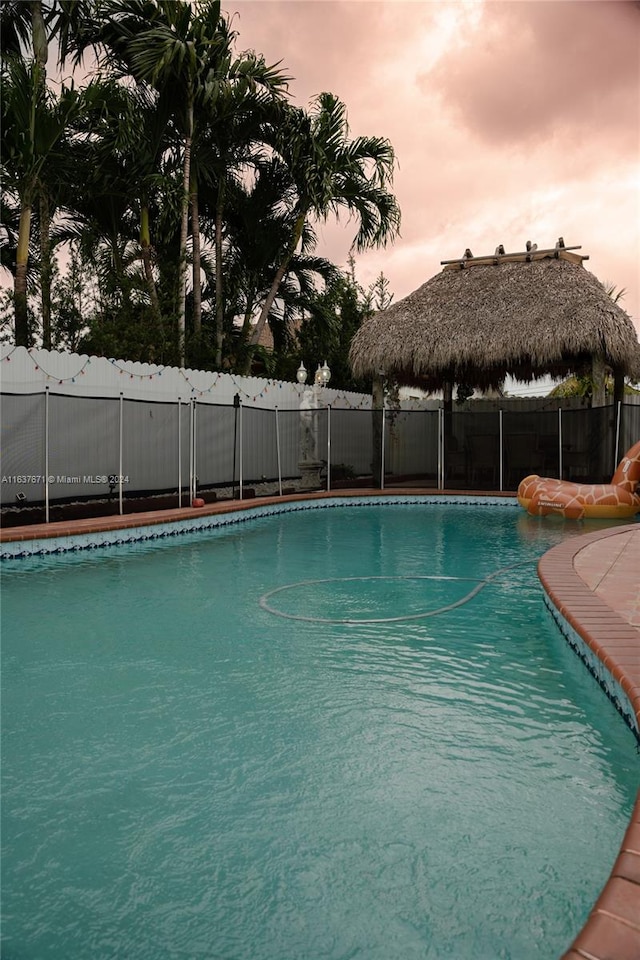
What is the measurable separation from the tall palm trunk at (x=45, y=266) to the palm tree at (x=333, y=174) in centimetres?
452

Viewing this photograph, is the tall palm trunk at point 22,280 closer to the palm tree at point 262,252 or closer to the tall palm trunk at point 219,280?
the tall palm trunk at point 219,280

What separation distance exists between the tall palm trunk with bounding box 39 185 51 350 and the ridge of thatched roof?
5.87 metres

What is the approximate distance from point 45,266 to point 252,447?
4.74m

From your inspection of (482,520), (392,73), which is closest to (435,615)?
(392,73)

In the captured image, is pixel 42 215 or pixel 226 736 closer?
pixel 226 736

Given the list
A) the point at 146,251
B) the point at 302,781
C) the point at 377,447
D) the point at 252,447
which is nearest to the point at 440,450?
the point at 377,447

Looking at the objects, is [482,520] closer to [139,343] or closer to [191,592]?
[191,592]

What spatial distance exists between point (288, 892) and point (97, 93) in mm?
11574

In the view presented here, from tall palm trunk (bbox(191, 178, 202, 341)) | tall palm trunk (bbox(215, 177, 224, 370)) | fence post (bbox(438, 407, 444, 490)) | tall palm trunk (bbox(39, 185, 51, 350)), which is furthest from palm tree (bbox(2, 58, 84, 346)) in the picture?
fence post (bbox(438, 407, 444, 490))

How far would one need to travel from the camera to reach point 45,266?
1217 centimetres

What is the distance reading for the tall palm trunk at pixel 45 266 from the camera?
12.2 meters

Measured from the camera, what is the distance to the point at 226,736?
Answer: 3020 mm

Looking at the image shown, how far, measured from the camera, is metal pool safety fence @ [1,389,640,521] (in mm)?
8805

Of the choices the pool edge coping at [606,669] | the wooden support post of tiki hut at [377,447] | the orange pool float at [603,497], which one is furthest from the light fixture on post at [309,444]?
the pool edge coping at [606,669]
